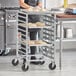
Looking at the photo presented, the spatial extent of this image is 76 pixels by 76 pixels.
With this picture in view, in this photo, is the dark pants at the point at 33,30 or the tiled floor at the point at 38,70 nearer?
the tiled floor at the point at 38,70

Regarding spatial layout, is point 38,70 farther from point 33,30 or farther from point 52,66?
point 33,30

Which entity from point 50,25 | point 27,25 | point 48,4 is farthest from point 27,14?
point 48,4

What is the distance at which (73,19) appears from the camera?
14.9ft

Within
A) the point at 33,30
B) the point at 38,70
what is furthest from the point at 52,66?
the point at 33,30

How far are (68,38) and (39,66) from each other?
655mm

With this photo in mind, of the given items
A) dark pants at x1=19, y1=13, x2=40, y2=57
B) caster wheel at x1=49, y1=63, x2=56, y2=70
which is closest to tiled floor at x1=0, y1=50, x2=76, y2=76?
caster wheel at x1=49, y1=63, x2=56, y2=70

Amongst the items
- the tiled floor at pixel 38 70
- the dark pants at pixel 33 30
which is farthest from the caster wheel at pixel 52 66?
the dark pants at pixel 33 30

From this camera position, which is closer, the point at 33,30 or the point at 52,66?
the point at 52,66

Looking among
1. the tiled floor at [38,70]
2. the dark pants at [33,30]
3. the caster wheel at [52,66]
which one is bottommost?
the tiled floor at [38,70]

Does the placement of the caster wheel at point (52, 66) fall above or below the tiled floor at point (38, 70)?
above

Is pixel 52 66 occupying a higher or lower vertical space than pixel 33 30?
lower

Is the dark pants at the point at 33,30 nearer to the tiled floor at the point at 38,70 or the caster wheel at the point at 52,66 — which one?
the tiled floor at the point at 38,70

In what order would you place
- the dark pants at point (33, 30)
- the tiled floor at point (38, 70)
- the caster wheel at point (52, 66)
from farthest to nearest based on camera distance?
1. the dark pants at point (33, 30)
2. the caster wheel at point (52, 66)
3. the tiled floor at point (38, 70)

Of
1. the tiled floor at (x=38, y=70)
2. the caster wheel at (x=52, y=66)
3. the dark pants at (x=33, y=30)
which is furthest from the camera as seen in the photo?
the dark pants at (x=33, y=30)
